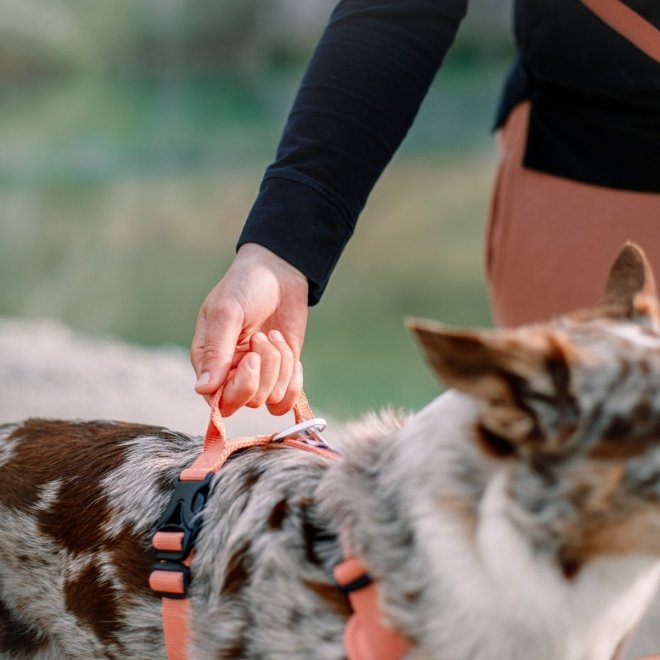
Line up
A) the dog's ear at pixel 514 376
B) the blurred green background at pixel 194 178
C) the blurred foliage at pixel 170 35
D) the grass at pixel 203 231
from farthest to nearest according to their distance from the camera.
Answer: the blurred foliage at pixel 170 35 < the blurred green background at pixel 194 178 < the grass at pixel 203 231 < the dog's ear at pixel 514 376

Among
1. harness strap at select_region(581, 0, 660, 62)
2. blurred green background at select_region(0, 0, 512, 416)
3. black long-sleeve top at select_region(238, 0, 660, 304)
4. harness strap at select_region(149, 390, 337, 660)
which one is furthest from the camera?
blurred green background at select_region(0, 0, 512, 416)

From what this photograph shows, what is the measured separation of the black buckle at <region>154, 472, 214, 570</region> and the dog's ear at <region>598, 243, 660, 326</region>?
0.78m

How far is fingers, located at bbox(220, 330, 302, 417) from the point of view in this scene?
1.94 metres

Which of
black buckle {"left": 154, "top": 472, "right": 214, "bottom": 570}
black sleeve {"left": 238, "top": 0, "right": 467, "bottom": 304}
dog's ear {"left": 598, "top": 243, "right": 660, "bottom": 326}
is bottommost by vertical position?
black buckle {"left": 154, "top": 472, "right": 214, "bottom": 570}

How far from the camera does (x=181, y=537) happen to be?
1764 millimetres

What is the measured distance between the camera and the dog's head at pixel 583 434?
1.37 metres

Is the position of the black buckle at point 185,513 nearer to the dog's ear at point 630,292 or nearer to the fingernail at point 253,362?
the fingernail at point 253,362

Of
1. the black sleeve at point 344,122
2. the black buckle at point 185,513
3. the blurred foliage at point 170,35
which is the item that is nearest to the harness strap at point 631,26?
the black sleeve at point 344,122

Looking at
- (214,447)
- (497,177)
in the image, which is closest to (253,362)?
(214,447)

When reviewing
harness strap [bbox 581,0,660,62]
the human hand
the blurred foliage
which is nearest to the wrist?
the human hand

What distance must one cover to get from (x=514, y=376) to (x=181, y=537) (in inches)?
28.6

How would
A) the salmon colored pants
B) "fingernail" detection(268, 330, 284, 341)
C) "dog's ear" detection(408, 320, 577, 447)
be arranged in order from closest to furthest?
1. "dog's ear" detection(408, 320, 577, 447)
2. "fingernail" detection(268, 330, 284, 341)
3. the salmon colored pants

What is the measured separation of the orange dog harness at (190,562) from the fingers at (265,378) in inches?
1.8

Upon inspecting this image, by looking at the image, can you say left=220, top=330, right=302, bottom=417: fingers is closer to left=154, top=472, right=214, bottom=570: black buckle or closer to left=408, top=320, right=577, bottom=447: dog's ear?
left=154, top=472, right=214, bottom=570: black buckle
